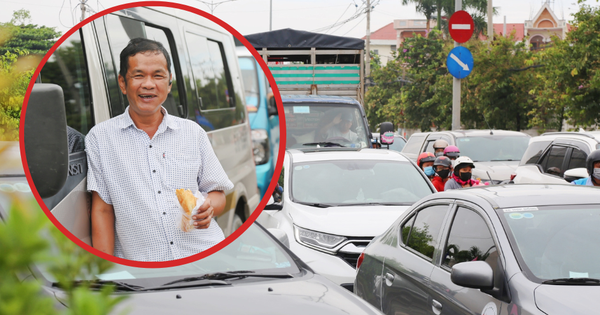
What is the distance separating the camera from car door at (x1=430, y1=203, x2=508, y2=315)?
12.5ft

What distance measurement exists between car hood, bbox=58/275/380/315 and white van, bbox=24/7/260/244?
183cm

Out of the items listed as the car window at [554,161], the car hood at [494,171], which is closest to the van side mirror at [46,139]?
the car window at [554,161]

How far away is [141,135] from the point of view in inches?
47.7

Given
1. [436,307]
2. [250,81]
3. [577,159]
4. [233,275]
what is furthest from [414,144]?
[250,81]

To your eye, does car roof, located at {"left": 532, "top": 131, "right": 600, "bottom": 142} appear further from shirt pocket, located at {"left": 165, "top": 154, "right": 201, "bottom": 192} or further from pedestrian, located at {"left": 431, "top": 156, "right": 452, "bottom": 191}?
shirt pocket, located at {"left": 165, "top": 154, "right": 201, "bottom": 192}

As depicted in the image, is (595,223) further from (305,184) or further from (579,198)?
(305,184)

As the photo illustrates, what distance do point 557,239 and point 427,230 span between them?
106 centimetres

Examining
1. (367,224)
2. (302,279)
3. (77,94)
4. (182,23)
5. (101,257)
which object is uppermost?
(182,23)

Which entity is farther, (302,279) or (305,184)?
(305,184)

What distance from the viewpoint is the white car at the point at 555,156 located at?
9.35 m

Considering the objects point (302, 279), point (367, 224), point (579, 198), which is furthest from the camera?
point (367, 224)

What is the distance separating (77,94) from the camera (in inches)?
45.4

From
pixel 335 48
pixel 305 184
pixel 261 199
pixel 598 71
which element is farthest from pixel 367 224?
pixel 598 71

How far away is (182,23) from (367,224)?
5.79 m
